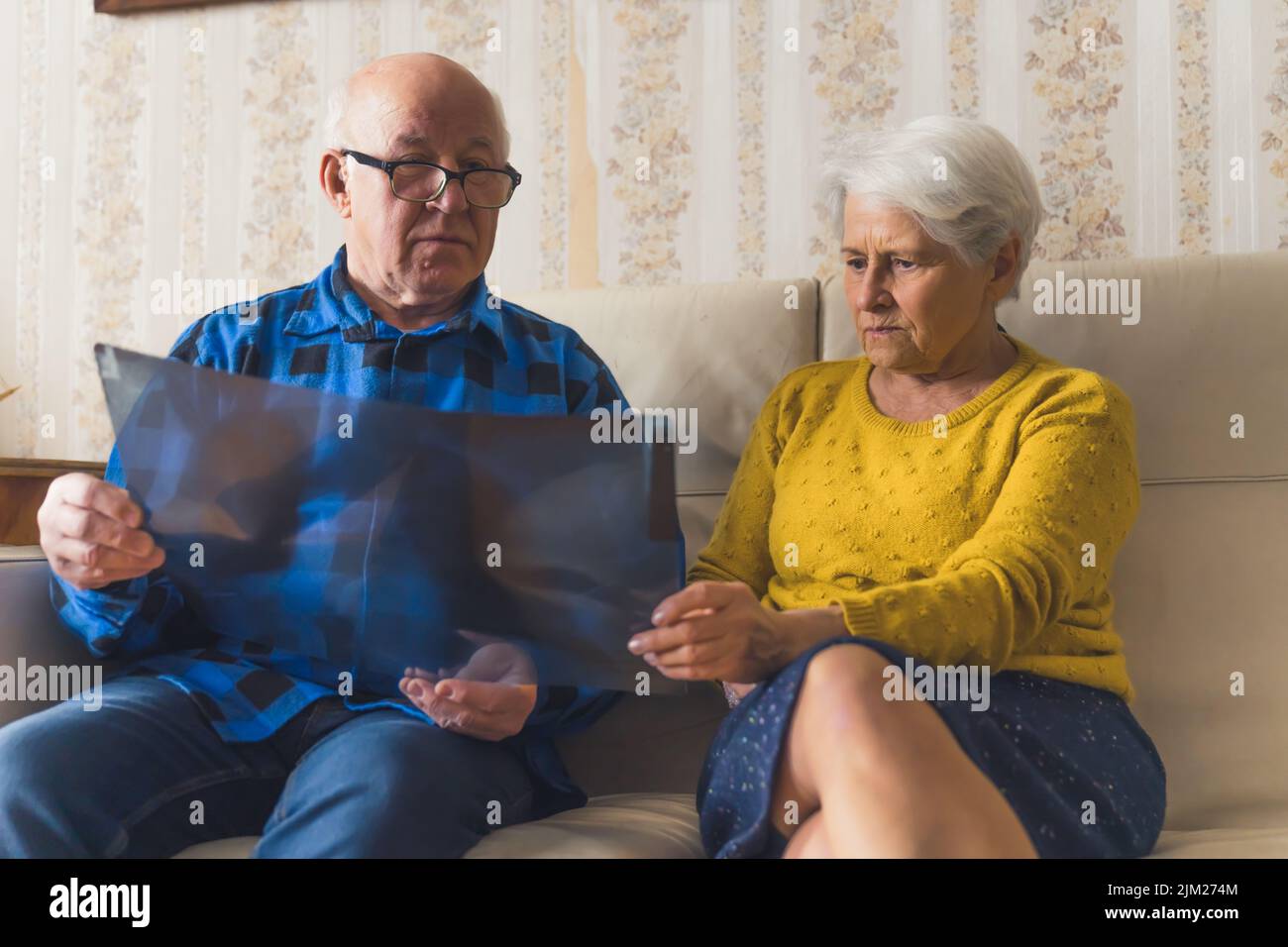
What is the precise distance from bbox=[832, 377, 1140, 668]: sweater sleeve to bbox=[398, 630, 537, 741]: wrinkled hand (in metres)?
0.27

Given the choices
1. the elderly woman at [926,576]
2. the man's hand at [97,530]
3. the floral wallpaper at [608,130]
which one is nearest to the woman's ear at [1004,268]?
the elderly woman at [926,576]

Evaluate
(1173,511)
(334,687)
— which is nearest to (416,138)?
(334,687)

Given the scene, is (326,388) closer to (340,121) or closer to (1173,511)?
(340,121)

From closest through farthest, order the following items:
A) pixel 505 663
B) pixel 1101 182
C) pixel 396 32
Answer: pixel 505 663, pixel 1101 182, pixel 396 32

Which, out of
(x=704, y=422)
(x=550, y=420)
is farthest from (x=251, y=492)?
(x=704, y=422)

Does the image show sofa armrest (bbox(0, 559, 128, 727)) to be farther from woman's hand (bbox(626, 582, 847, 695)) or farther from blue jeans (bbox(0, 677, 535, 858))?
woman's hand (bbox(626, 582, 847, 695))

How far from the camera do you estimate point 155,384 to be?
0.94 meters

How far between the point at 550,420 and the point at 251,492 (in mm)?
244

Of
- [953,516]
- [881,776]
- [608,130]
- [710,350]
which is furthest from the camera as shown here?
[608,130]

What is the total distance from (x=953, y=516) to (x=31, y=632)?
2.87 ft

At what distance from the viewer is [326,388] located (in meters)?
1.17

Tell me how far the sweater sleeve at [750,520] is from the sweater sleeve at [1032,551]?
22 cm

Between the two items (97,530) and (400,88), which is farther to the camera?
(400,88)

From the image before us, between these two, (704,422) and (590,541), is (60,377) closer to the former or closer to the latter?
(704,422)
